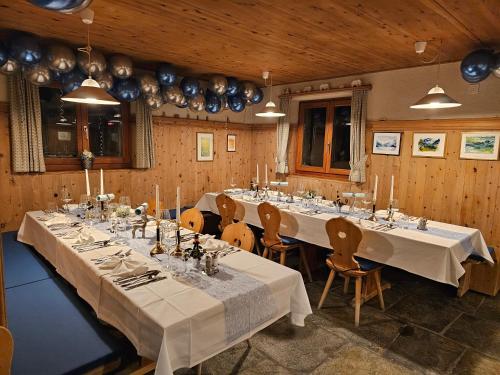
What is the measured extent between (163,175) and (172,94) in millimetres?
1487

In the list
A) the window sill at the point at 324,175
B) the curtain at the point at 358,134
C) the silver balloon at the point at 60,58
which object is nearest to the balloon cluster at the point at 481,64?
the curtain at the point at 358,134

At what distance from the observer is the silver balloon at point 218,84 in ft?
17.0

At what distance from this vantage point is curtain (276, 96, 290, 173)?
20.7ft

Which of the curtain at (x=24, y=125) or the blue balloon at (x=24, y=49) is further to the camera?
the curtain at (x=24, y=125)

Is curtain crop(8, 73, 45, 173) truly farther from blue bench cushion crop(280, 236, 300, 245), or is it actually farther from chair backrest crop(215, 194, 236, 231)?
blue bench cushion crop(280, 236, 300, 245)

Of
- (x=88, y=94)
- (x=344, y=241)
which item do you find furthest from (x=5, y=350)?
(x=344, y=241)

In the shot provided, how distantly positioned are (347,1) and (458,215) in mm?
3199

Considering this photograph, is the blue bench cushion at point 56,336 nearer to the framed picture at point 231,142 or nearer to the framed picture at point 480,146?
the framed picture at point 480,146

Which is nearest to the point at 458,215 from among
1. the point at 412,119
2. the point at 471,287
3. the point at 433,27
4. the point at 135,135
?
the point at 471,287

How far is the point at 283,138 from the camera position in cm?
640

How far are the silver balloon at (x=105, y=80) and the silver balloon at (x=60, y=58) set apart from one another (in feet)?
1.22

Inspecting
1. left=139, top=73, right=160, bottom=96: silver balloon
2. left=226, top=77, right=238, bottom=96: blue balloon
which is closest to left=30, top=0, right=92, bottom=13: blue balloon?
left=139, top=73, right=160, bottom=96: silver balloon

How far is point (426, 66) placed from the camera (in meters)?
4.56

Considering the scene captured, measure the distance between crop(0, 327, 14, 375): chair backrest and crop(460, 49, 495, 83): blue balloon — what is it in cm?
445
